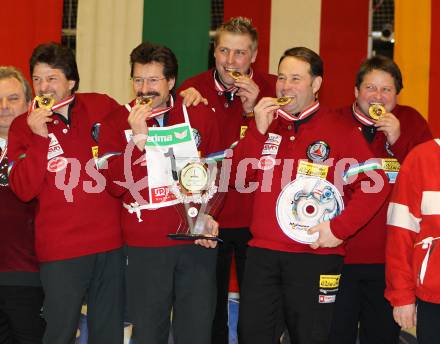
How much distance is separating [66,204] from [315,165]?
1357 mm

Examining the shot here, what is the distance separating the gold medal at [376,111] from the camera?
12.1 ft

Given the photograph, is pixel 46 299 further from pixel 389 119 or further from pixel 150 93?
pixel 389 119

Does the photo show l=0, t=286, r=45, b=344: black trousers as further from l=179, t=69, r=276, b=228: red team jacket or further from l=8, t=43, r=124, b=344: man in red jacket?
l=179, t=69, r=276, b=228: red team jacket

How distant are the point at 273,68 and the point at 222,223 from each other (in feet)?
6.54

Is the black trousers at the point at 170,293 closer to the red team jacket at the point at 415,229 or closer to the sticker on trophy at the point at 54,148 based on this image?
the sticker on trophy at the point at 54,148

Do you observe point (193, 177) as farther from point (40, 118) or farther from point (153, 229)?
point (40, 118)

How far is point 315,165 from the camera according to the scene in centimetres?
338

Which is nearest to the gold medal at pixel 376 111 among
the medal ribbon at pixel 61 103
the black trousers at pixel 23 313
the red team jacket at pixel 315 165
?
the red team jacket at pixel 315 165

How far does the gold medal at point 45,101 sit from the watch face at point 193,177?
0.81 metres

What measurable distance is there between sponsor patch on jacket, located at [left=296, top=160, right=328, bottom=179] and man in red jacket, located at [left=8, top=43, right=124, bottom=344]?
3.45ft

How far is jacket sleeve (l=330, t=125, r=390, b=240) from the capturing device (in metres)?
3.29

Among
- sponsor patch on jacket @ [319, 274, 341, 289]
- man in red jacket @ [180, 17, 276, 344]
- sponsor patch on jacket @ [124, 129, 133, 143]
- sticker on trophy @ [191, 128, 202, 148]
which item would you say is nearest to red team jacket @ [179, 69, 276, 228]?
man in red jacket @ [180, 17, 276, 344]

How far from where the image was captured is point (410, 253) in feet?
10.4

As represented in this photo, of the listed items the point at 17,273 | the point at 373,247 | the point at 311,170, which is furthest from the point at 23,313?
the point at 373,247
